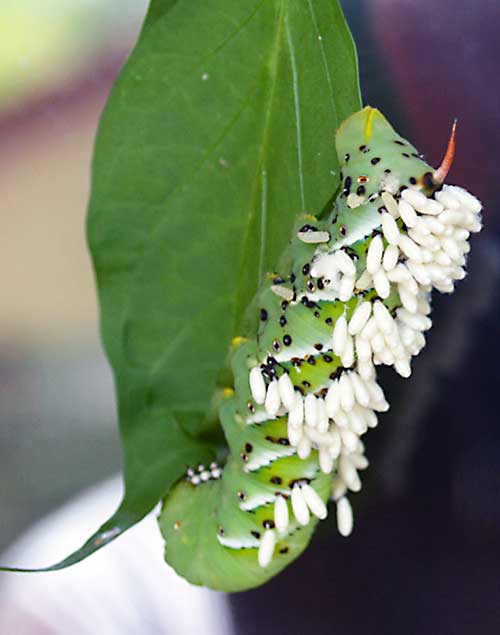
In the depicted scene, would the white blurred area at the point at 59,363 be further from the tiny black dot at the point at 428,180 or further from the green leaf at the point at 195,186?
the tiny black dot at the point at 428,180

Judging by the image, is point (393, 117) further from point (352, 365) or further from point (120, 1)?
point (120, 1)

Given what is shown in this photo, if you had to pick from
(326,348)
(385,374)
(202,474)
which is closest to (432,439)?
(385,374)

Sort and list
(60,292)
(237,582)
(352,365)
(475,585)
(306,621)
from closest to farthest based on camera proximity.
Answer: (352,365) < (237,582) < (475,585) < (306,621) < (60,292)

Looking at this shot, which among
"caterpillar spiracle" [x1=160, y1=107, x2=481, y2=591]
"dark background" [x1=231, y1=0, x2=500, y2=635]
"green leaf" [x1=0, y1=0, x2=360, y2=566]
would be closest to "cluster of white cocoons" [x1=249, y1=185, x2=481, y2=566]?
"caterpillar spiracle" [x1=160, y1=107, x2=481, y2=591]

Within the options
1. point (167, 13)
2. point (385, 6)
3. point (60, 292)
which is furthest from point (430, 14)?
point (60, 292)

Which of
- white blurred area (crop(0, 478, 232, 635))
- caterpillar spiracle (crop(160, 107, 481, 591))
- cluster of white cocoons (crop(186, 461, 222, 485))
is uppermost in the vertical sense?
caterpillar spiracle (crop(160, 107, 481, 591))

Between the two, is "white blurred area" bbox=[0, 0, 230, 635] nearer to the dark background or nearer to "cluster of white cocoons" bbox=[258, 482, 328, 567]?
the dark background

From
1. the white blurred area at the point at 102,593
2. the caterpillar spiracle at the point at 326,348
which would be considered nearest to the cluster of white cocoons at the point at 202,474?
the caterpillar spiracle at the point at 326,348
